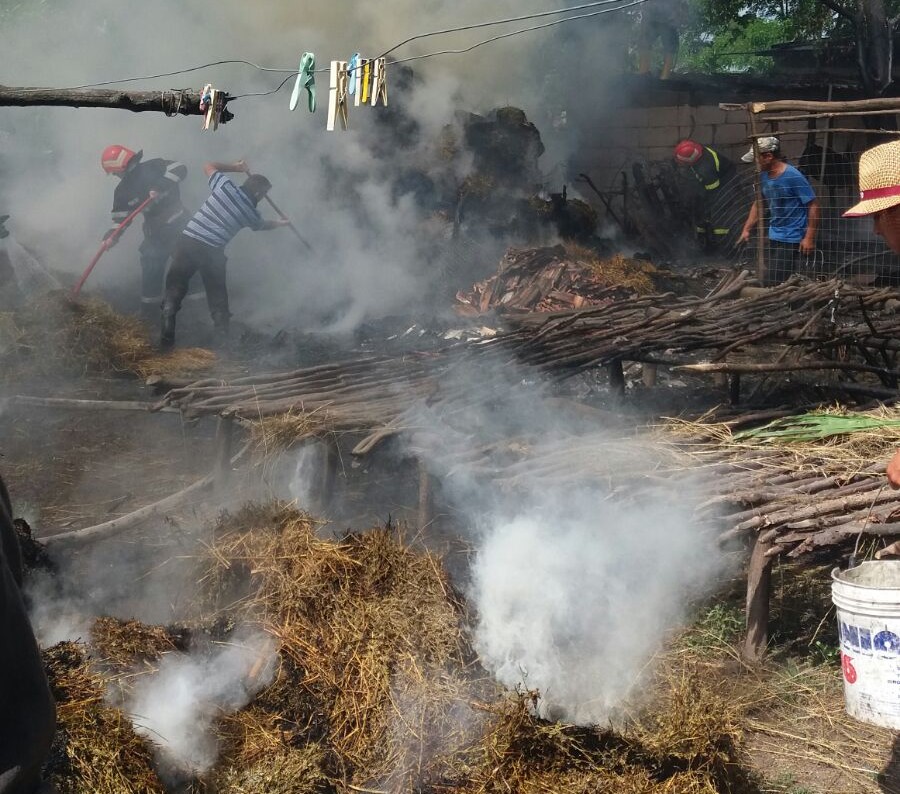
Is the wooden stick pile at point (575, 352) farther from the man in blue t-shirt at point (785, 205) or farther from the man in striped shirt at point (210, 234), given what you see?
the man in striped shirt at point (210, 234)

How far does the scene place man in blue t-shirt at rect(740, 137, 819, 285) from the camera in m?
8.16

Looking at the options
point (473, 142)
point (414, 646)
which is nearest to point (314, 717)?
point (414, 646)

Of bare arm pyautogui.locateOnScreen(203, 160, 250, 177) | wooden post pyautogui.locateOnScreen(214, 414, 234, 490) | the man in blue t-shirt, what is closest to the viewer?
wooden post pyautogui.locateOnScreen(214, 414, 234, 490)

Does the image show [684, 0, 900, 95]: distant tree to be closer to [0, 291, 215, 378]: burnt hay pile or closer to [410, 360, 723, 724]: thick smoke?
[0, 291, 215, 378]: burnt hay pile

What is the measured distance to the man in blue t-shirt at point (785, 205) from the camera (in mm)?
8156

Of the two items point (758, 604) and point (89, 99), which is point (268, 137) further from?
point (758, 604)

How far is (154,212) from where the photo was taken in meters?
11.5

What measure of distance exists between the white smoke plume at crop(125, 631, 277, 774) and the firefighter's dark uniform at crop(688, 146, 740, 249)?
45.7ft

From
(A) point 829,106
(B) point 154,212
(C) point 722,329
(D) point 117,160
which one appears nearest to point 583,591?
(C) point 722,329

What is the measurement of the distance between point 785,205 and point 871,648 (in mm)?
6247

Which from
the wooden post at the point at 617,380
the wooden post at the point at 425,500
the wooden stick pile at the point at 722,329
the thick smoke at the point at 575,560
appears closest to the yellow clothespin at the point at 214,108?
the wooden stick pile at the point at 722,329

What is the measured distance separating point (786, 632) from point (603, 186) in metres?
15.4

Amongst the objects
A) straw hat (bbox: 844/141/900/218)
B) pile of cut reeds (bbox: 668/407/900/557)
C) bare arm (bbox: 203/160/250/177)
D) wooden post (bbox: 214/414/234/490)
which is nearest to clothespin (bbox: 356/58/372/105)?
wooden post (bbox: 214/414/234/490)

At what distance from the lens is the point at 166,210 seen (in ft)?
37.9
